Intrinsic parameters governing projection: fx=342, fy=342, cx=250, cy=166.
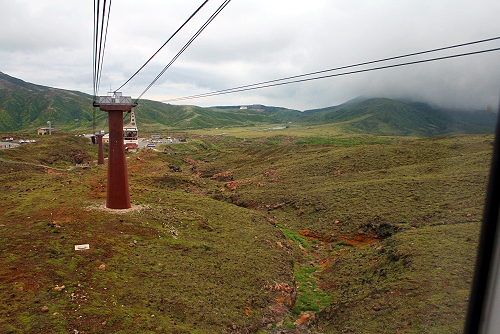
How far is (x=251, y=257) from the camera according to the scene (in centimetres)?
1884

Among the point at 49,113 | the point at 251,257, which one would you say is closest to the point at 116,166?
the point at 251,257

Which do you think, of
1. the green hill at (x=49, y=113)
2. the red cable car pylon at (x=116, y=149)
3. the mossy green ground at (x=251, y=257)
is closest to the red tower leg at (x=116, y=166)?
the red cable car pylon at (x=116, y=149)

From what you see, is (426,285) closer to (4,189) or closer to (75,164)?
(4,189)

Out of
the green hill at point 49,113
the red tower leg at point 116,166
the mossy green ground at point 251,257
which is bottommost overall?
the mossy green ground at point 251,257

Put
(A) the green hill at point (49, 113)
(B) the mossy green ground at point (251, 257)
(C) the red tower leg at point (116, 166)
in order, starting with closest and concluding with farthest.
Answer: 1. (B) the mossy green ground at point (251, 257)
2. (C) the red tower leg at point (116, 166)
3. (A) the green hill at point (49, 113)

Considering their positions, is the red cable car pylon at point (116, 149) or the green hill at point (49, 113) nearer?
the red cable car pylon at point (116, 149)

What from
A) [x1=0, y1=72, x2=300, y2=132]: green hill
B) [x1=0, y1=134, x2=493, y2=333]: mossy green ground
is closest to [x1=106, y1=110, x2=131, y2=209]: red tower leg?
[x1=0, y1=134, x2=493, y2=333]: mossy green ground

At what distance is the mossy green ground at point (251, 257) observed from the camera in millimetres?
11273

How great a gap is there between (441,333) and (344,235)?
1417cm

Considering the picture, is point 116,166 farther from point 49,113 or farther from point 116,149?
point 49,113

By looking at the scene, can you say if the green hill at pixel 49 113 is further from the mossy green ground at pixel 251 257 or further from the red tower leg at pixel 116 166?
the red tower leg at pixel 116 166

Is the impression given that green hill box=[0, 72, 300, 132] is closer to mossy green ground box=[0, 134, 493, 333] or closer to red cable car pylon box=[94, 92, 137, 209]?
mossy green ground box=[0, 134, 493, 333]

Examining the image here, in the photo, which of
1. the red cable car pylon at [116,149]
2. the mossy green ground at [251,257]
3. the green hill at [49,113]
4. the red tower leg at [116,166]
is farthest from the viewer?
the green hill at [49,113]

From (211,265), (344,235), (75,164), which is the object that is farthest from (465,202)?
(75,164)
